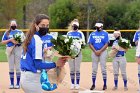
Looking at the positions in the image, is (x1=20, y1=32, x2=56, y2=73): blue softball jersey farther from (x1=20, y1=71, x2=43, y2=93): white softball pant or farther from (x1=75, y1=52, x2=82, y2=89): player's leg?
(x1=75, y1=52, x2=82, y2=89): player's leg

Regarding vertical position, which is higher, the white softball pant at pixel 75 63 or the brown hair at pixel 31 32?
the brown hair at pixel 31 32

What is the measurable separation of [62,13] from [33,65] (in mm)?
43950

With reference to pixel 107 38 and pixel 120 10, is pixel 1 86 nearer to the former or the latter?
pixel 107 38

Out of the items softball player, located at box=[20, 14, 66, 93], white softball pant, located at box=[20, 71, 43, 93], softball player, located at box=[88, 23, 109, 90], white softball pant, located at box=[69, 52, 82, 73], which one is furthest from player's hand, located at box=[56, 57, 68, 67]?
white softball pant, located at box=[69, 52, 82, 73]

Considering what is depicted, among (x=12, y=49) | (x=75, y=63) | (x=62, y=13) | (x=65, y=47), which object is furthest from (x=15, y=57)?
(x=62, y=13)

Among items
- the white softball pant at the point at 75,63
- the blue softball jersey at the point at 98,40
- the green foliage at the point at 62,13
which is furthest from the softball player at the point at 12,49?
the green foliage at the point at 62,13

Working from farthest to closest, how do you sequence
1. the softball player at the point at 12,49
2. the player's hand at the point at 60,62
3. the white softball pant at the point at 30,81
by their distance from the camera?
the softball player at the point at 12,49
the player's hand at the point at 60,62
the white softball pant at the point at 30,81

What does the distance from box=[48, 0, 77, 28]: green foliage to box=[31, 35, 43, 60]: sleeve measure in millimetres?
42635

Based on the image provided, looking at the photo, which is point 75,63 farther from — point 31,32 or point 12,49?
point 31,32

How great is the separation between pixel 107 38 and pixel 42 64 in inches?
293

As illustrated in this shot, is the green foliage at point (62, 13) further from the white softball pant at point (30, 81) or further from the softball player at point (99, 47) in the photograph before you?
the white softball pant at point (30, 81)

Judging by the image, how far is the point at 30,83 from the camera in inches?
277

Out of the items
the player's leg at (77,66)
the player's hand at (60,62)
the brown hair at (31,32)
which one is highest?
the brown hair at (31,32)

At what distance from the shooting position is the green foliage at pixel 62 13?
49.8 meters
